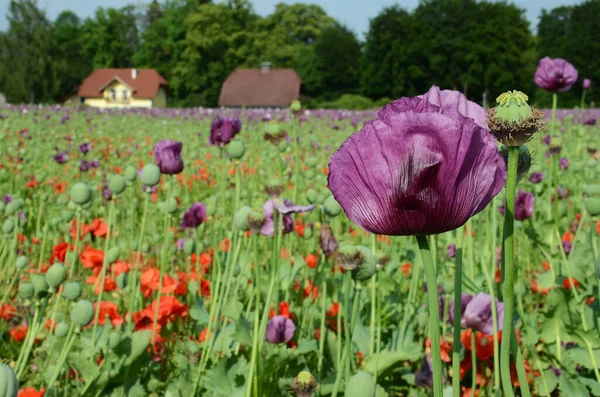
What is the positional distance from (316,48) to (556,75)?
41.4 metres

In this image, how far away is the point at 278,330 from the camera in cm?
131

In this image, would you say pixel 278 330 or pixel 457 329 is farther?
pixel 278 330

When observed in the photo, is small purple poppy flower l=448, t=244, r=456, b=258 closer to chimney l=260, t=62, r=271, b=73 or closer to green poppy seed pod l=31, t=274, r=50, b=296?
green poppy seed pod l=31, t=274, r=50, b=296

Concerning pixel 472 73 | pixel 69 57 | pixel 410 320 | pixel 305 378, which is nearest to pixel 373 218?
pixel 305 378

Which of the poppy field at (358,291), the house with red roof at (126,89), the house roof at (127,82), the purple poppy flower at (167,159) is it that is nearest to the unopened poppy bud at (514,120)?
the poppy field at (358,291)

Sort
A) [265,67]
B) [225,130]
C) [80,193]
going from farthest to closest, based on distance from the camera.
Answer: [265,67] < [225,130] < [80,193]

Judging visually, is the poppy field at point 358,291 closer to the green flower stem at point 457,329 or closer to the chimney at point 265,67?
the green flower stem at point 457,329

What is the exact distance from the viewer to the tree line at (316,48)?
37.8 meters

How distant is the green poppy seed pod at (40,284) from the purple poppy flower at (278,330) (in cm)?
43

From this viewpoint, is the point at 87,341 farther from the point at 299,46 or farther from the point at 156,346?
the point at 299,46

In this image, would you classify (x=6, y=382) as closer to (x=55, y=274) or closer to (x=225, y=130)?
(x=55, y=274)

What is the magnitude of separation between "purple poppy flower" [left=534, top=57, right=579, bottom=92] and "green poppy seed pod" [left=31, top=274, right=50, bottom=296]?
65.5 inches

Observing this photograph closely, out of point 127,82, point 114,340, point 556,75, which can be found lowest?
point 114,340

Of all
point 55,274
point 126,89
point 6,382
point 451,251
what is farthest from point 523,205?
point 126,89
